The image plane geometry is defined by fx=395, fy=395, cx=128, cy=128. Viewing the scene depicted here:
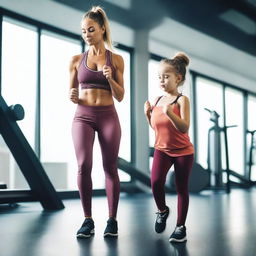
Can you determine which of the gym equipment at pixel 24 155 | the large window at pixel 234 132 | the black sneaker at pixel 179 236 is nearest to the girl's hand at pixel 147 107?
the black sneaker at pixel 179 236

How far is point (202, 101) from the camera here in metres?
7.31

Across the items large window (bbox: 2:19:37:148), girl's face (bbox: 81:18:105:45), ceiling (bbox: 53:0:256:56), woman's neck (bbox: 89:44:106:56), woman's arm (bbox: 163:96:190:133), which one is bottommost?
woman's arm (bbox: 163:96:190:133)

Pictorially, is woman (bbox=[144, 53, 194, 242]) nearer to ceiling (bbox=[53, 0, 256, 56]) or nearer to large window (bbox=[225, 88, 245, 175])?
ceiling (bbox=[53, 0, 256, 56])

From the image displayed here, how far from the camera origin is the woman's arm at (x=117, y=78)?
161cm

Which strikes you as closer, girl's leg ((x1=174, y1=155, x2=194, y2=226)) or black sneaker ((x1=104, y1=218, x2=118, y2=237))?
girl's leg ((x1=174, y1=155, x2=194, y2=226))

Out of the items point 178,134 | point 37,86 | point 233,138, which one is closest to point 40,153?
point 37,86

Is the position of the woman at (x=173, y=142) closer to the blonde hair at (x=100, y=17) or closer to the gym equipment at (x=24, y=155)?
the blonde hair at (x=100, y=17)

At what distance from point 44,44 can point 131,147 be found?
1.91 m

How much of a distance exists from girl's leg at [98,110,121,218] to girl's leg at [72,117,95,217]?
0.17 feet

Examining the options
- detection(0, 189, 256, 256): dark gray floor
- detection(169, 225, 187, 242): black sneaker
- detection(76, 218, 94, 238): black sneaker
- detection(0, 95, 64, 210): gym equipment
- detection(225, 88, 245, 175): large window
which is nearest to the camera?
detection(0, 189, 256, 256): dark gray floor

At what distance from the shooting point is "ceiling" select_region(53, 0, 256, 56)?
15.0 ft

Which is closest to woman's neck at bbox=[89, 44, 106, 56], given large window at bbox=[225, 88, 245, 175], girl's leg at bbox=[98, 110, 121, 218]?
girl's leg at bbox=[98, 110, 121, 218]

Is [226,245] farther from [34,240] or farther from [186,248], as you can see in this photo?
[34,240]

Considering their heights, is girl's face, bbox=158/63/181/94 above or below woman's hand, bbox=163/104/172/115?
above
